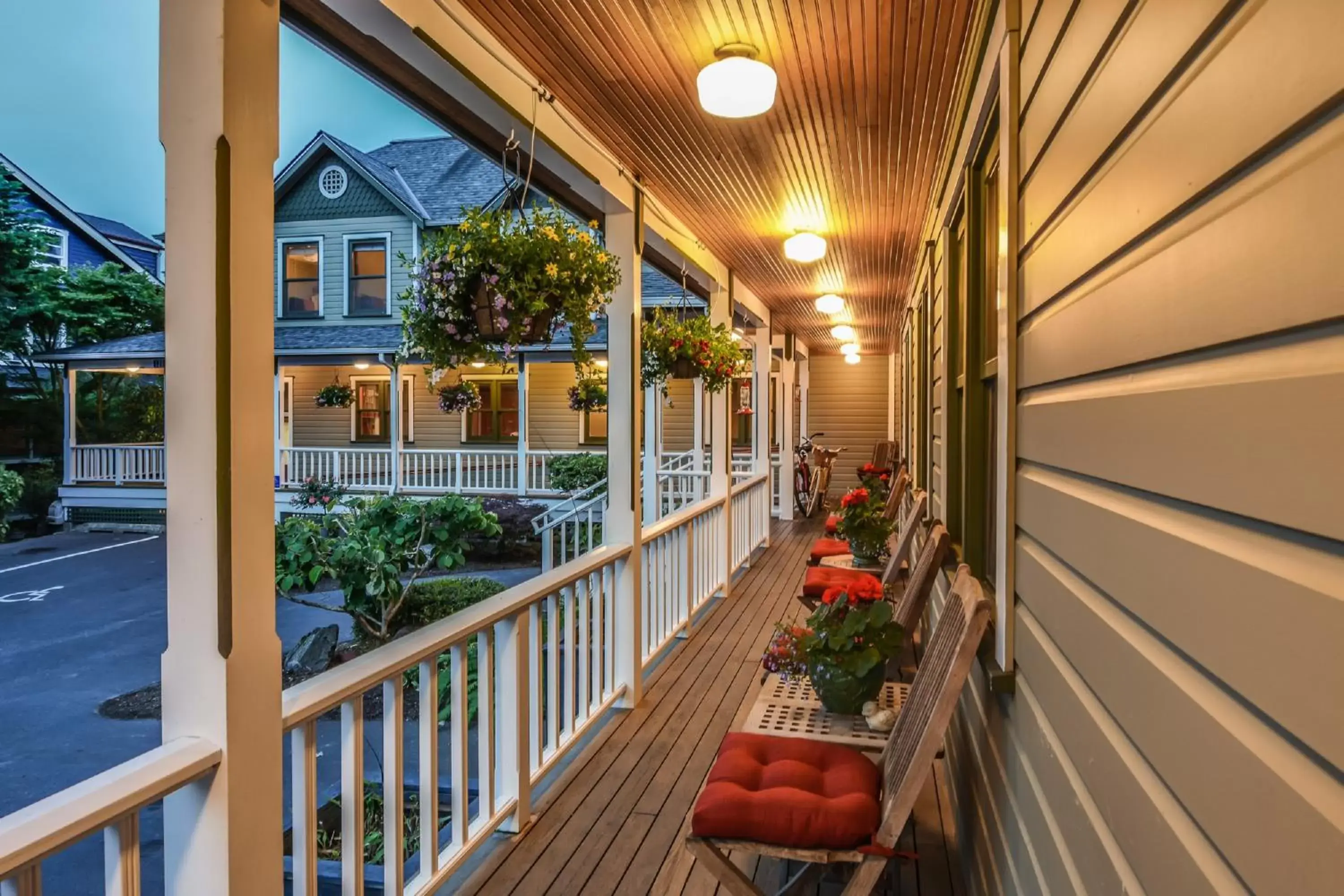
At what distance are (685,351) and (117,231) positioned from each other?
2.95m

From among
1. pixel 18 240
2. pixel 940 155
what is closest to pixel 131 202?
pixel 18 240

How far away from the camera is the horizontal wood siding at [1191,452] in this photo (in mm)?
579

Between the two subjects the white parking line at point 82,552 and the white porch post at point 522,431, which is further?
the white porch post at point 522,431

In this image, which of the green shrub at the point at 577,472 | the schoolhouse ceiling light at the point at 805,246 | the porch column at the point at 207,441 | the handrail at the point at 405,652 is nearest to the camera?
the porch column at the point at 207,441

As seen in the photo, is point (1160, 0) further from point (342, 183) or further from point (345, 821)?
point (342, 183)

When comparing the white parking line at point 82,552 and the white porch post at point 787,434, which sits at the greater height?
the white porch post at point 787,434

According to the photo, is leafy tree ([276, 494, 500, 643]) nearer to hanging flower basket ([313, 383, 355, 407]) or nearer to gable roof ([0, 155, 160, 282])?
gable roof ([0, 155, 160, 282])

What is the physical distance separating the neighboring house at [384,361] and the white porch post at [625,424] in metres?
7.38

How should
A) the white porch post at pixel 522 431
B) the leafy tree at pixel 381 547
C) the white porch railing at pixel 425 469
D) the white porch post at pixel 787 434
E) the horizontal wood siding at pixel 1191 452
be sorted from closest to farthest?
the horizontal wood siding at pixel 1191 452 → the leafy tree at pixel 381 547 → the white porch post at pixel 787 434 → the white porch post at pixel 522 431 → the white porch railing at pixel 425 469

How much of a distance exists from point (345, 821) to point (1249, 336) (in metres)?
2.05

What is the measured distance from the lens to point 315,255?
45.6 ft

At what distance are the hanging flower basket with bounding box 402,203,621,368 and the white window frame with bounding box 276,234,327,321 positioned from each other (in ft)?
40.9

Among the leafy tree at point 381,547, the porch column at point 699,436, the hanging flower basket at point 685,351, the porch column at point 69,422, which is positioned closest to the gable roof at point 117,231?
the porch column at point 69,422

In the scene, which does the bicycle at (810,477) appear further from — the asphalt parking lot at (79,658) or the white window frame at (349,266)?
the white window frame at (349,266)
